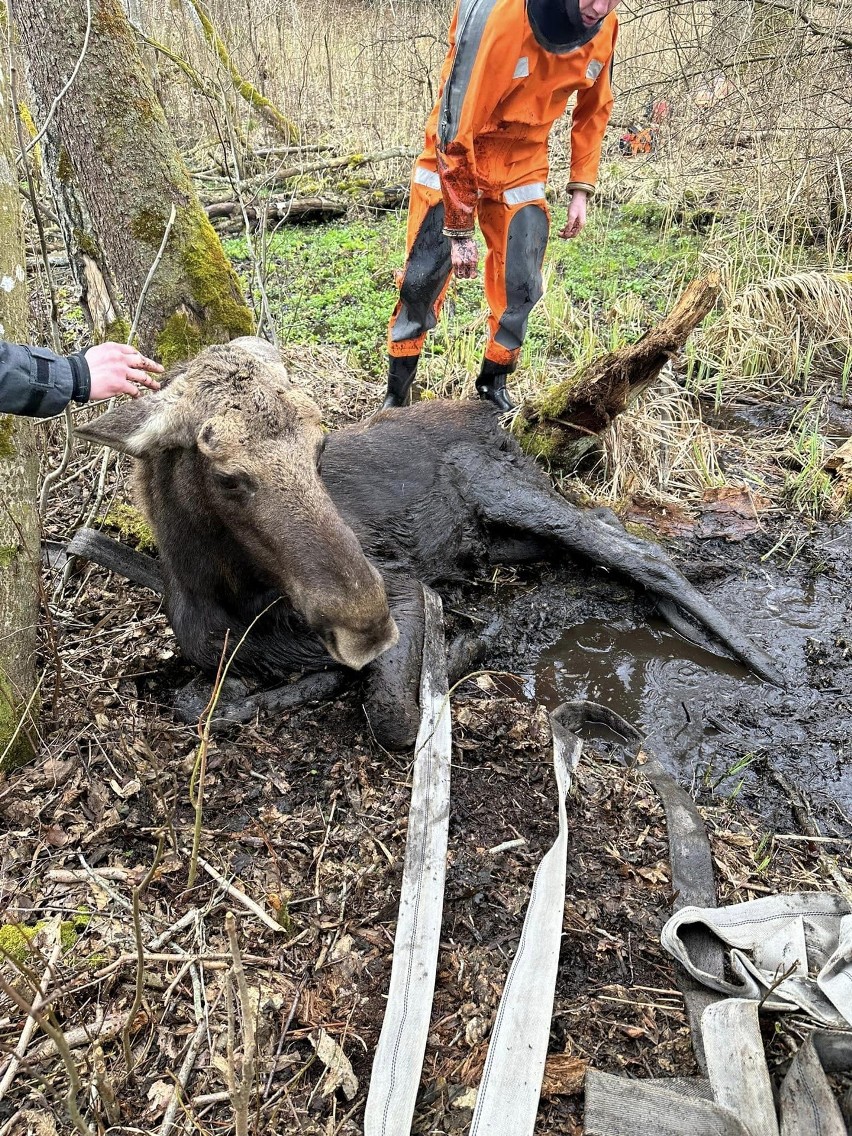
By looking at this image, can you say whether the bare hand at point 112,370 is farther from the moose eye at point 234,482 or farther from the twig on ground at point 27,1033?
the twig on ground at point 27,1033

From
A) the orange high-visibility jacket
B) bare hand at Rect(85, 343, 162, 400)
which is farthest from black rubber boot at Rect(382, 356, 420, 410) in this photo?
bare hand at Rect(85, 343, 162, 400)

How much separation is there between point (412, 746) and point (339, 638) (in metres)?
0.60

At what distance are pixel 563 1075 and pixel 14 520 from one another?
2.65 meters

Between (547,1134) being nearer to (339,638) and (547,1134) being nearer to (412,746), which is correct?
(412,746)

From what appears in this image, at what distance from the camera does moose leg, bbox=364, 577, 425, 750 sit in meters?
3.03

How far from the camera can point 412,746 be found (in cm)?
303

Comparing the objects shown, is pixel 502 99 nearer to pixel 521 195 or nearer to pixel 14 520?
pixel 521 195

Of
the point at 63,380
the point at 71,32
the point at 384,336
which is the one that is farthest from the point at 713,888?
the point at 384,336

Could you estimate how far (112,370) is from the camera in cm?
261

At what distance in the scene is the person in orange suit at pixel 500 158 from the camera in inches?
150

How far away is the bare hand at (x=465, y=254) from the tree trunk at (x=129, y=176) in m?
1.27

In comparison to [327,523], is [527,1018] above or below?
below

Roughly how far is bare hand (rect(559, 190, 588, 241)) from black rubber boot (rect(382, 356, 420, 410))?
51.5 inches

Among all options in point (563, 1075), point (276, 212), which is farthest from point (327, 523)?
point (276, 212)
